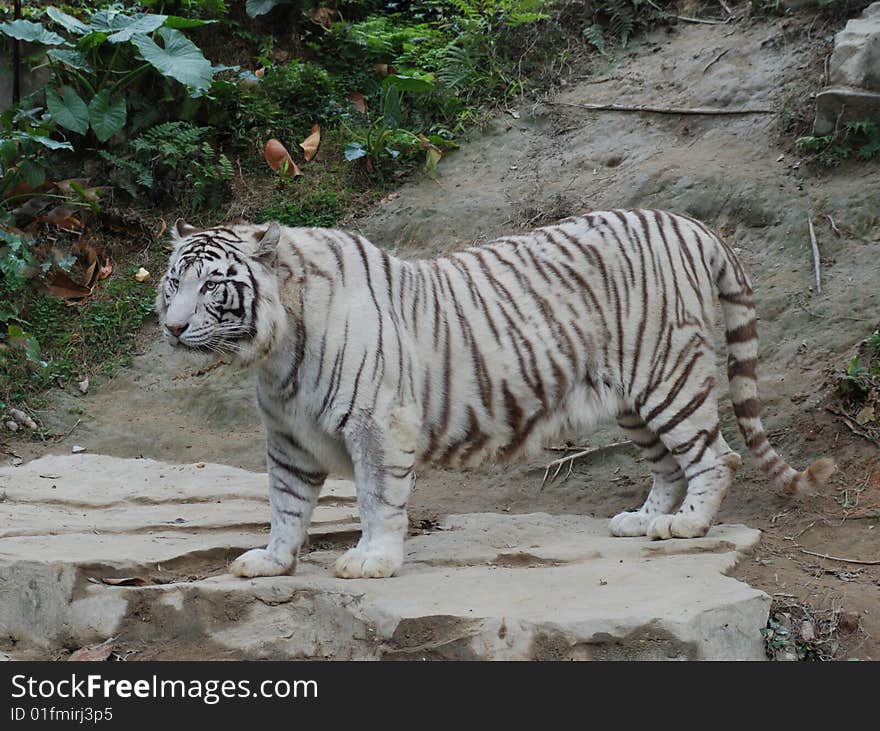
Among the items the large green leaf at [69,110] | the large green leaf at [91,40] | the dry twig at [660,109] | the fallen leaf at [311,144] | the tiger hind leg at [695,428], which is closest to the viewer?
the tiger hind leg at [695,428]

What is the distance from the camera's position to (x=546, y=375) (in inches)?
195

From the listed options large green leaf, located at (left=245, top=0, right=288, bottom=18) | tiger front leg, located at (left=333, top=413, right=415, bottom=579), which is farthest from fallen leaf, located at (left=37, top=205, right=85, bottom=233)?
tiger front leg, located at (left=333, top=413, right=415, bottom=579)

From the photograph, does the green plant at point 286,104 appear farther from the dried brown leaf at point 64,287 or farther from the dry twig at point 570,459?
the dry twig at point 570,459

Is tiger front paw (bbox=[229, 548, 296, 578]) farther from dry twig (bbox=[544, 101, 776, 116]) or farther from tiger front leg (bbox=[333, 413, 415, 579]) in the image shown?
dry twig (bbox=[544, 101, 776, 116])

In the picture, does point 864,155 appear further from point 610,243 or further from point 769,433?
point 610,243

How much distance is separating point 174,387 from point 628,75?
4.73m

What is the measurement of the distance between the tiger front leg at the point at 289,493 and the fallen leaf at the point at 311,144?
5.05m

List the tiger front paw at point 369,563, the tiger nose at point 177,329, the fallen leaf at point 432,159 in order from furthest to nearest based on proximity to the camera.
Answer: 1. the fallen leaf at point 432,159
2. the tiger front paw at point 369,563
3. the tiger nose at point 177,329

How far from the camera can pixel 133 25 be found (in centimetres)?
865

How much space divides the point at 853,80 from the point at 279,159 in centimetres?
456

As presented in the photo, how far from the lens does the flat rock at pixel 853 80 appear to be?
702 centimetres

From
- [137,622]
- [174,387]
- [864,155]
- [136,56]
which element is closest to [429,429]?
[137,622]

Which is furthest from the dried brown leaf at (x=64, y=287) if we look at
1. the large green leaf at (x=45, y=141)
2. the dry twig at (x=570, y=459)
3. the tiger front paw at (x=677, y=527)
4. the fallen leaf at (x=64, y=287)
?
the tiger front paw at (x=677, y=527)

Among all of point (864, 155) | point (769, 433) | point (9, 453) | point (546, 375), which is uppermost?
point (864, 155)
